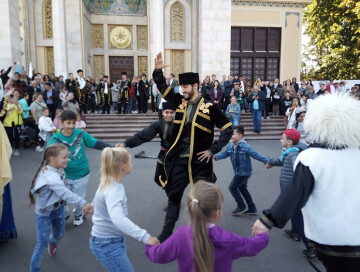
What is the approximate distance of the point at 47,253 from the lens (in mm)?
3646

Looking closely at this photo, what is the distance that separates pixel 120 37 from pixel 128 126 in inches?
360

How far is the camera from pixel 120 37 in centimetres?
1950

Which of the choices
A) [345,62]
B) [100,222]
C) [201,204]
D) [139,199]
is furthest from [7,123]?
[345,62]

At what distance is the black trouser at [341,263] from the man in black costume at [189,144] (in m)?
1.80

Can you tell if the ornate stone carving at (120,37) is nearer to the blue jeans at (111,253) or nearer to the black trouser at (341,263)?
the blue jeans at (111,253)

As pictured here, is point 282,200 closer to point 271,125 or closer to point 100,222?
point 100,222

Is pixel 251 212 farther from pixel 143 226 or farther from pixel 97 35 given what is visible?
pixel 97 35

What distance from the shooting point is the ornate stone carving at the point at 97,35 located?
19344mm

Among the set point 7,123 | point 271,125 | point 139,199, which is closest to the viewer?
point 139,199

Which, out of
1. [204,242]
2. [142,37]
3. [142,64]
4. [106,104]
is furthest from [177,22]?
[204,242]

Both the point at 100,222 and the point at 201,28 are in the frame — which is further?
the point at 201,28

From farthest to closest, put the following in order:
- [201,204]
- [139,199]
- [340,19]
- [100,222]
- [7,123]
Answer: [340,19] → [7,123] → [139,199] → [100,222] → [201,204]

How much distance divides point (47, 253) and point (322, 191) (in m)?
3.12

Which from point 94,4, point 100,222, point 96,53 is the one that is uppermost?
point 94,4
